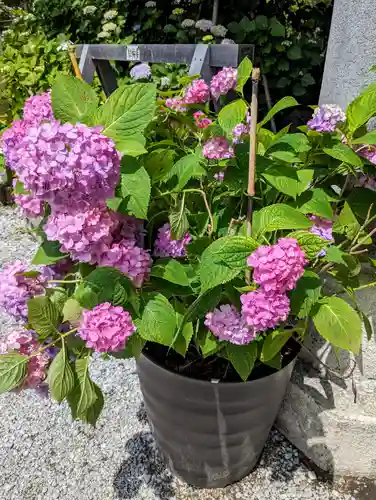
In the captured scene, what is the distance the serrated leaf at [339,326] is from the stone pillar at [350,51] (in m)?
0.72

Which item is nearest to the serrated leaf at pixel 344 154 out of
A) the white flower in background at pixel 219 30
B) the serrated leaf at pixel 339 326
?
the serrated leaf at pixel 339 326

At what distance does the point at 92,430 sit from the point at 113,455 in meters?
0.12

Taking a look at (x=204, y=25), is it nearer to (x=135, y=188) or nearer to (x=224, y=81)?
(x=224, y=81)

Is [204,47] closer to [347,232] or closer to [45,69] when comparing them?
[45,69]

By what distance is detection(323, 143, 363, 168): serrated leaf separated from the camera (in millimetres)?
921

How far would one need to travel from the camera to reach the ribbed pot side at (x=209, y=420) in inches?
44.3

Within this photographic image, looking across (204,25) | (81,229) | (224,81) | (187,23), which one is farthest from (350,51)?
(187,23)

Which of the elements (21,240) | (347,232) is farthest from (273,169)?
(21,240)

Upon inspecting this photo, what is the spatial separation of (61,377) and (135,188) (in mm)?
365

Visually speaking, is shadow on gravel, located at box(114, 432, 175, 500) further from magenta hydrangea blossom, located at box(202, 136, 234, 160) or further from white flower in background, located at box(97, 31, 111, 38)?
white flower in background, located at box(97, 31, 111, 38)

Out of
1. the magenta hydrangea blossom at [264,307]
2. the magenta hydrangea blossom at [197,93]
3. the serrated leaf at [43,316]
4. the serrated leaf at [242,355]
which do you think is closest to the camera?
the magenta hydrangea blossom at [264,307]

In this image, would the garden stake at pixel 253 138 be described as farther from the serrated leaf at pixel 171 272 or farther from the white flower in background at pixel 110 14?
the white flower in background at pixel 110 14

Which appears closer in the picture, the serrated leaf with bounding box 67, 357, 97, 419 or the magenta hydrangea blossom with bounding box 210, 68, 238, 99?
the serrated leaf with bounding box 67, 357, 97, 419

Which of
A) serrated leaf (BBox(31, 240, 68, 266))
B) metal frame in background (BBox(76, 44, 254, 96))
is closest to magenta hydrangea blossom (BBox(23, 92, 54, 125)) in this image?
serrated leaf (BBox(31, 240, 68, 266))
